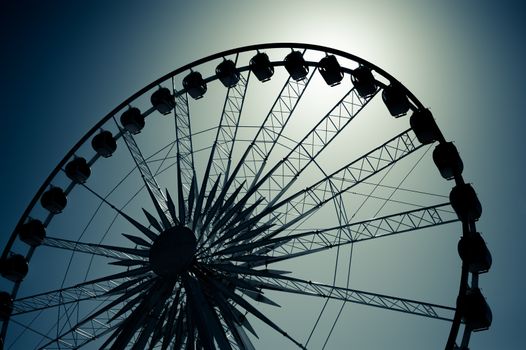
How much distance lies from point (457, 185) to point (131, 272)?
11.9 metres

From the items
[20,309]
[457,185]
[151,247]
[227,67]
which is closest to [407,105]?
[457,185]

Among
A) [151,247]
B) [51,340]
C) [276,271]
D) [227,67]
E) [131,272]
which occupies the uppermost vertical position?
[227,67]

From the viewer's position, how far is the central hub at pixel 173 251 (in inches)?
564

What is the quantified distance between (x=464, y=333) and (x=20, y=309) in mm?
16801

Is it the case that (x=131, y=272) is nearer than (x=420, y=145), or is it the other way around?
(x=131, y=272)

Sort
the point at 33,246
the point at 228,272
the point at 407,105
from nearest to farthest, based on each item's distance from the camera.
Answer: the point at 228,272
the point at 407,105
the point at 33,246

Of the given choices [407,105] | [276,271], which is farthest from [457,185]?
[276,271]

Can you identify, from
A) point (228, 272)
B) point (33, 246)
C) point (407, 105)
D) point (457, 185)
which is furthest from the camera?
point (33, 246)

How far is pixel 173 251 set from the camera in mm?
14594

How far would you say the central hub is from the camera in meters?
14.3

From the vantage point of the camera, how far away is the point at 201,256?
1488 centimetres

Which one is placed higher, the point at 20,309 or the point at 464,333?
the point at 464,333

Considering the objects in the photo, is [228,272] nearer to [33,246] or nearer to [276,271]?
[276,271]

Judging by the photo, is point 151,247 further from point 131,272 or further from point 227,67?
point 227,67
